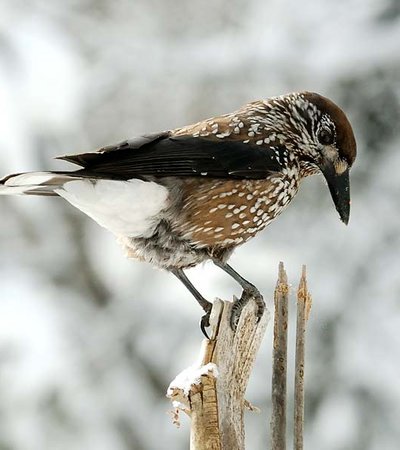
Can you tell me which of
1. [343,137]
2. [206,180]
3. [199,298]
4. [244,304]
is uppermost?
[343,137]

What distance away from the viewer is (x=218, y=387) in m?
3.63

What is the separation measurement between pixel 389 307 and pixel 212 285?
1149mm

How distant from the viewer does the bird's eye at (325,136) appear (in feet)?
14.9

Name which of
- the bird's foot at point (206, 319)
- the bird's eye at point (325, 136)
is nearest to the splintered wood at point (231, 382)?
the bird's foot at point (206, 319)

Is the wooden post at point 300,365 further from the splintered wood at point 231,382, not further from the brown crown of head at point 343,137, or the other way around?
the brown crown of head at point 343,137

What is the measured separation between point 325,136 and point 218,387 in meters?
1.33

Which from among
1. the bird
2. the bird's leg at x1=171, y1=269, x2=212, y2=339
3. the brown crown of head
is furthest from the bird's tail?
the brown crown of head

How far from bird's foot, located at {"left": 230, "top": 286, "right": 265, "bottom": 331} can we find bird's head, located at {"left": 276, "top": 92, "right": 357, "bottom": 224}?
0.50 meters

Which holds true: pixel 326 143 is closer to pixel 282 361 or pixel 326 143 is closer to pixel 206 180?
pixel 206 180

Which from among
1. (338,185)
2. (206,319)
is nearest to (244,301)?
(206,319)

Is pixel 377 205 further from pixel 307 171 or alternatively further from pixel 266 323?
pixel 266 323

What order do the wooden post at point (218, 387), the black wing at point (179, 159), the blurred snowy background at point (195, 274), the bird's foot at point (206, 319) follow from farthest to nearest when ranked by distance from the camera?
1. the blurred snowy background at point (195, 274)
2. the bird's foot at point (206, 319)
3. the black wing at point (179, 159)
4. the wooden post at point (218, 387)

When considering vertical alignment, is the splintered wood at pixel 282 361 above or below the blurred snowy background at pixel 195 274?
below

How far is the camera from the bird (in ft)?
13.7
